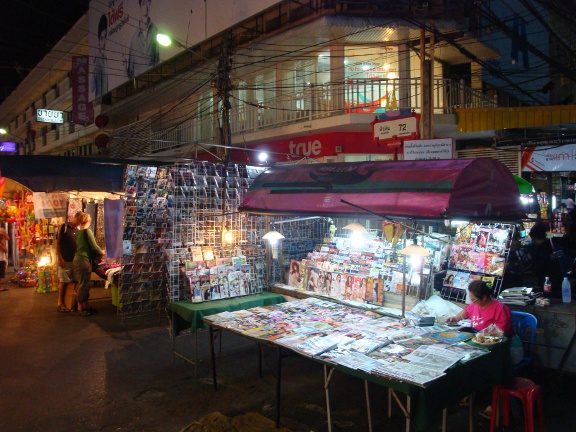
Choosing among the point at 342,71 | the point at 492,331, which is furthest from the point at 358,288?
the point at 342,71

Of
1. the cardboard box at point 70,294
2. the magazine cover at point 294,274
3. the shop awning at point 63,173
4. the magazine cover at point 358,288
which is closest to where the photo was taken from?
the magazine cover at point 358,288

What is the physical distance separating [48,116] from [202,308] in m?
19.9

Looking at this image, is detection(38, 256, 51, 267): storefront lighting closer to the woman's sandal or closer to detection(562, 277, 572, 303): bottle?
the woman's sandal

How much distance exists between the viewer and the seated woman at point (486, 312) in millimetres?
4910

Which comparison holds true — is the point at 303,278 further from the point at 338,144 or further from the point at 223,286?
the point at 338,144

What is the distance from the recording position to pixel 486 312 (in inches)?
198

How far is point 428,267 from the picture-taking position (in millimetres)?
6574

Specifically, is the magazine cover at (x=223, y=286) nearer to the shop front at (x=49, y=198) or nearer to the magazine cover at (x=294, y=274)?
the magazine cover at (x=294, y=274)

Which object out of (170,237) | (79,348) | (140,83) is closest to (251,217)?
(170,237)

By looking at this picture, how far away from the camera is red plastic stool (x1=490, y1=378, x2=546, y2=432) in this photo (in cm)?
429

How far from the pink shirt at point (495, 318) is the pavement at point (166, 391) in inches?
38.9

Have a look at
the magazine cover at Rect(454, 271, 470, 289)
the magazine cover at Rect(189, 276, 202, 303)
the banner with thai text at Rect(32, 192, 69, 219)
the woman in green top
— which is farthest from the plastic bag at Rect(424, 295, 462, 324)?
the banner with thai text at Rect(32, 192, 69, 219)

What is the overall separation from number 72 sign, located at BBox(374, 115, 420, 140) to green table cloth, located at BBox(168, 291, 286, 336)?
3581mm

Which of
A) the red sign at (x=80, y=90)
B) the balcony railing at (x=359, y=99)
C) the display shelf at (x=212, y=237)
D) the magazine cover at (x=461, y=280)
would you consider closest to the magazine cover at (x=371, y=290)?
the magazine cover at (x=461, y=280)
